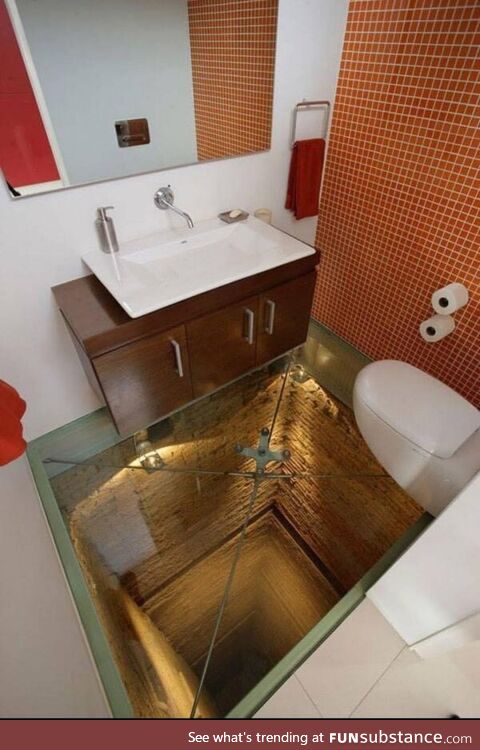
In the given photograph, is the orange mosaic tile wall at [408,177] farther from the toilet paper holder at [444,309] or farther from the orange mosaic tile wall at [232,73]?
the orange mosaic tile wall at [232,73]

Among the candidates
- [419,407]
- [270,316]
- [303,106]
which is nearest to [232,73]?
[303,106]

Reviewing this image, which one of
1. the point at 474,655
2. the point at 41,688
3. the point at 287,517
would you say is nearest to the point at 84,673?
the point at 41,688

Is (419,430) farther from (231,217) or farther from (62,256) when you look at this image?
(62,256)

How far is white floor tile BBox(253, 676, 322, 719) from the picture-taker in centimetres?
115

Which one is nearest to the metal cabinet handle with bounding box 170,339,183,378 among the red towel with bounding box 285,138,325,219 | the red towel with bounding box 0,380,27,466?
the red towel with bounding box 0,380,27,466

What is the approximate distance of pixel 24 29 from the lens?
42.9 inches

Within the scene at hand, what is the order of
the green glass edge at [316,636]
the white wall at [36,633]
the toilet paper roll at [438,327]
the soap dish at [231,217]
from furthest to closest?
the soap dish at [231,217] < the toilet paper roll at [438,327] < the green glass edge at [316,636] < the white wall at [36,633]

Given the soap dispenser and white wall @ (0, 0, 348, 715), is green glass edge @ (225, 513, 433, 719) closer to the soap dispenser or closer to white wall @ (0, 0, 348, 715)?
white wall @ (0, 0, 348, 715)

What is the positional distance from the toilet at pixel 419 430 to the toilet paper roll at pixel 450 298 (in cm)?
26

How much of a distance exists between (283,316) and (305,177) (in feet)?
2.19

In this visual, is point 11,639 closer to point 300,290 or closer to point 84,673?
point 84,673

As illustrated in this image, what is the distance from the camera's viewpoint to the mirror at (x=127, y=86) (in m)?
1.13

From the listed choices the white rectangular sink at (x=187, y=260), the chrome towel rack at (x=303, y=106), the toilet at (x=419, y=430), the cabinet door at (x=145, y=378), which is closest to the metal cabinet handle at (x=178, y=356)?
the cabinet door at (x=145, y=378)

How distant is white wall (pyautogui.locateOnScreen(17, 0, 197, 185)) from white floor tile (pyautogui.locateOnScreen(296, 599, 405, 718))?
1.75 metres
